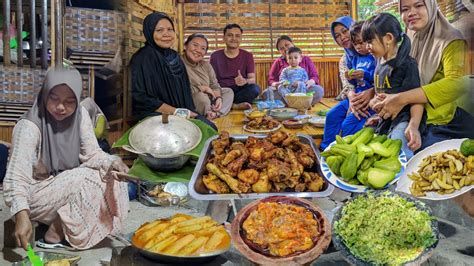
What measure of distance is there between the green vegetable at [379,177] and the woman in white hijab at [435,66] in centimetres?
34

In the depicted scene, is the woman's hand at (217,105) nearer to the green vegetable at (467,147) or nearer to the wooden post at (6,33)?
the wooden post at (6,33)

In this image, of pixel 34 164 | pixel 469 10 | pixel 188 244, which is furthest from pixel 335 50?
pixel 34 164

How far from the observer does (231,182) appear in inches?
118

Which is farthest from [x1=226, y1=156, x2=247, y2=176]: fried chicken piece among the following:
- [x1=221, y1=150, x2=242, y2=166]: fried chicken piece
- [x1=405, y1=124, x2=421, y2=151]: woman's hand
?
[x1=405, y1=124, x2=421, y2=151]: woman's hand

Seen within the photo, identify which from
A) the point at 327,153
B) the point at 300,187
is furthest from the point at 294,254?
the point at 327,153

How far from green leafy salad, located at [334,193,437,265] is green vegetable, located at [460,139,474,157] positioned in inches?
A: 17.2

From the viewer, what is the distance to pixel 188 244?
10.2 feet

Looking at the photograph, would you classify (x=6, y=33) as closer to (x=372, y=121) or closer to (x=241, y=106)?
(x=241, y=106)

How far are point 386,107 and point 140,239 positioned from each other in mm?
1577

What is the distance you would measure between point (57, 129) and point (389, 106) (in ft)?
6.07

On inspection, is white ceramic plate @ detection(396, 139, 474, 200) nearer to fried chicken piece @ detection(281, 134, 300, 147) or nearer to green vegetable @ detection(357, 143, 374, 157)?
green vegetable @ detection(357, 143, 374, 157)

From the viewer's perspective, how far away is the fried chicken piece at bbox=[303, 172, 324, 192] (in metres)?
3.00

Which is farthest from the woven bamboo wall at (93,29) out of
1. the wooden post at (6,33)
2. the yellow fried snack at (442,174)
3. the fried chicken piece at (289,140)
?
the yellow fried snack at (442,174)

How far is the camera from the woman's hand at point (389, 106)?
3098 mm
